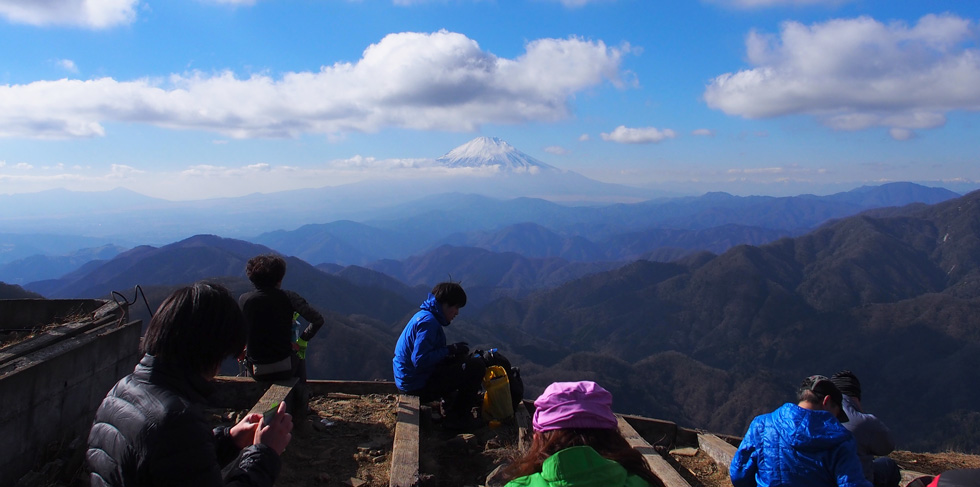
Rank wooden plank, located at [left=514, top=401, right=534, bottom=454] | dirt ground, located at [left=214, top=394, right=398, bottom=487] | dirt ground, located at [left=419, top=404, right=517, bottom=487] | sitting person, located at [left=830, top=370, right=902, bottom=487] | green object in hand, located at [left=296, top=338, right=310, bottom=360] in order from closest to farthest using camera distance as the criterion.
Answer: sitting person, located at [left=830, top=370, right=902, bottom=487] → dirt ground, located at [left=214, top=394, right=398, bottom=487] → dirt ground, located at [left=419, top=404, right=517, bottom=487] → wooden plank, located at [left=514, top=401, right=534, bottom=454] → green object in hand, located at [left=296, top=338, right=310, bottom=360]

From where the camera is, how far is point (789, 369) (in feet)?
305

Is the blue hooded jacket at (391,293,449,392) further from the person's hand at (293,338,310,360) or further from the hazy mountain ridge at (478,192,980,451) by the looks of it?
the hazy mountain ridge at (478,192,980,451)

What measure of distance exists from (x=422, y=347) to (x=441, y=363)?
0.29 meters

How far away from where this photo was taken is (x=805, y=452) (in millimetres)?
3338

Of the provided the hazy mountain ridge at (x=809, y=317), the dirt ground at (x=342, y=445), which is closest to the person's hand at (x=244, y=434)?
the dirt ground at (x=342, y=445)

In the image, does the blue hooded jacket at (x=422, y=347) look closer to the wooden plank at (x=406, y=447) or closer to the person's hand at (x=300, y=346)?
the wooden plank at (x=406, y=447)

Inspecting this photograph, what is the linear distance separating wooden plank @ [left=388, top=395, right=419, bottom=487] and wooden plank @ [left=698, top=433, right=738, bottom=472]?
3.08 meters

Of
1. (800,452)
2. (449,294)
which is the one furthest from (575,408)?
(449,294)

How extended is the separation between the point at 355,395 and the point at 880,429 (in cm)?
515

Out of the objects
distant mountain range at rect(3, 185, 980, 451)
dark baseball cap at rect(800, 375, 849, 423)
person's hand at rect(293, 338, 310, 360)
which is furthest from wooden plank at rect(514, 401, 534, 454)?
distant mountain range at rect(3, 185, 980, 451)

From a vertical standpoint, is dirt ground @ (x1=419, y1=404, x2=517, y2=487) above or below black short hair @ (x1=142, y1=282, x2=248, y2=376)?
below

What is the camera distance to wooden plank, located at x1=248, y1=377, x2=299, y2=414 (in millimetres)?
4520

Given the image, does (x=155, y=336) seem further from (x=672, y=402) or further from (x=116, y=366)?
(x=672, y=402)

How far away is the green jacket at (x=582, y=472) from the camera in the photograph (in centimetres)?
201
